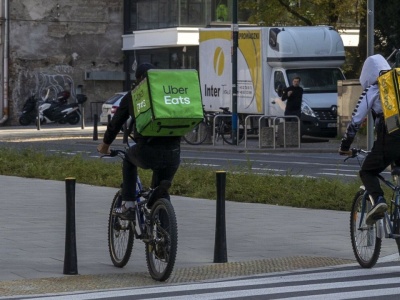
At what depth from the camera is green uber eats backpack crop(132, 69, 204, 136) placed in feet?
33.0

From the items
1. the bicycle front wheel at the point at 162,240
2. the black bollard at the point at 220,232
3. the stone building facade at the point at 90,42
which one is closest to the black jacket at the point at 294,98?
the stone building facade at the point at 90,42

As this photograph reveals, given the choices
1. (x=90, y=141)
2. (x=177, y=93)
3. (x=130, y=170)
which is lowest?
(x=90, y=141)

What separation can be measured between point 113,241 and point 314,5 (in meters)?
31.7

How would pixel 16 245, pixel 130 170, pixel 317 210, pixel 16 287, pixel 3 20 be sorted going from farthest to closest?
pixel 3 20, pixel 317 210, pixel 16 245, pixel 130 170, pixel 16 287

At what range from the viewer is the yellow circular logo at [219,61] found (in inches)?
1542

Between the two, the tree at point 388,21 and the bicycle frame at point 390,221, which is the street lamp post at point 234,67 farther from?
the bicycle frame at point 390,221

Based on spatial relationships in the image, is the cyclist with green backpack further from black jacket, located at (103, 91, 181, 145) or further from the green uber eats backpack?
black jacket, located at (103, 91, 181, 145)

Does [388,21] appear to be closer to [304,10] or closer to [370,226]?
[304,10]

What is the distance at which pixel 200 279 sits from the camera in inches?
405

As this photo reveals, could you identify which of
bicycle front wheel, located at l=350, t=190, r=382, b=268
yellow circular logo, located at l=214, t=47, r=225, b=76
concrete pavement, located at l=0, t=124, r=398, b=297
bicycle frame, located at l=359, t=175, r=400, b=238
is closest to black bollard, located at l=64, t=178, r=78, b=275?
concrete pavement, located at l=0, t=124, r=398, b=297

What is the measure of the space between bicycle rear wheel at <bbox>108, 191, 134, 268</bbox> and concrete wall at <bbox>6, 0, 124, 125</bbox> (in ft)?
143

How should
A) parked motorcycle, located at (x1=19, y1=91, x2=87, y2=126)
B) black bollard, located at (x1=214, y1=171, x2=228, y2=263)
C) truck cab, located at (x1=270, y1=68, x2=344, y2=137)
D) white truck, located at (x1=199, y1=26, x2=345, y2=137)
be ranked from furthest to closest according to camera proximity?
1. parked motorcycle, located at (x1=19, y1=91, x2=87, y2=126)
2. white truck, located at (x1=199, y1=26, x2=345, y2=137)
3. truck cab, located at (x1=270, y1=68, x2=344, y2=137)
4. black bollard, located at (x1=214, y1=171, x2=228, y2=263)

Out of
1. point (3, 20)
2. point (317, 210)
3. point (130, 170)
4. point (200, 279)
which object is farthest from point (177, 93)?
point (3, 20)

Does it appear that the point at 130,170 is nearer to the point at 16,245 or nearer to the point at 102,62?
the point at 16,245
